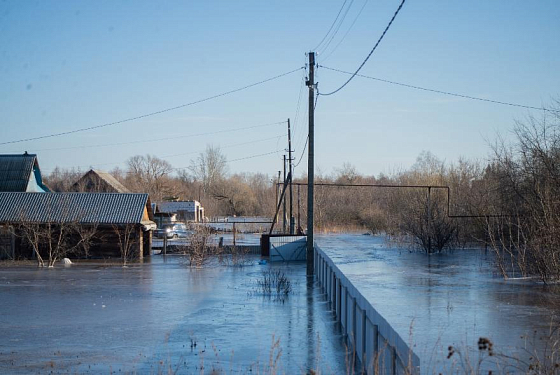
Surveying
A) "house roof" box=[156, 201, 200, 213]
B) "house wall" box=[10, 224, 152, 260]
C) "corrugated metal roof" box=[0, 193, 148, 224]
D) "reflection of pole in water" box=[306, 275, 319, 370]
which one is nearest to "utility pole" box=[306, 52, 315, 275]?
"reflection of pole in water" box=[306, 275, 319, 370]

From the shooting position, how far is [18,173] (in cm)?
4234

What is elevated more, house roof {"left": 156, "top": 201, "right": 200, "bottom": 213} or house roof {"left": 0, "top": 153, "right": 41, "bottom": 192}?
house roof {"left": 0, "top": 153, "right": 41, "bottom": 192}

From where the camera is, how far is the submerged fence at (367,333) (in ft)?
24.5

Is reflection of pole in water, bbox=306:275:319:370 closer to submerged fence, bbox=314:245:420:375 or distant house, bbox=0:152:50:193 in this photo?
submerged fence, bbox=314:245:420:375

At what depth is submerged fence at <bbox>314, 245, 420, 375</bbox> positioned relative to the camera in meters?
7.47

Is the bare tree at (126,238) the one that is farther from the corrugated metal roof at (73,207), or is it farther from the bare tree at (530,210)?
the bare tree at (530,210)

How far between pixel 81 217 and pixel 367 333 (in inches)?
1097

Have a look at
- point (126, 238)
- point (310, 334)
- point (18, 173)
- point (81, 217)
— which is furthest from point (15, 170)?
point (310, 334)

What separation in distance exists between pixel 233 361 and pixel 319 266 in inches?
516

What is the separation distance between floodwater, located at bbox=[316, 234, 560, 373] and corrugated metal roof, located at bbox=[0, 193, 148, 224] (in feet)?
62.5

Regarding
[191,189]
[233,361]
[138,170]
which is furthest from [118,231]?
[191,189]

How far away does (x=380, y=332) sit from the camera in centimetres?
920

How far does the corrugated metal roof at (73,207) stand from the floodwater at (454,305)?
62.5 feet

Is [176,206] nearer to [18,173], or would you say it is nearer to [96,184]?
[96,184]
